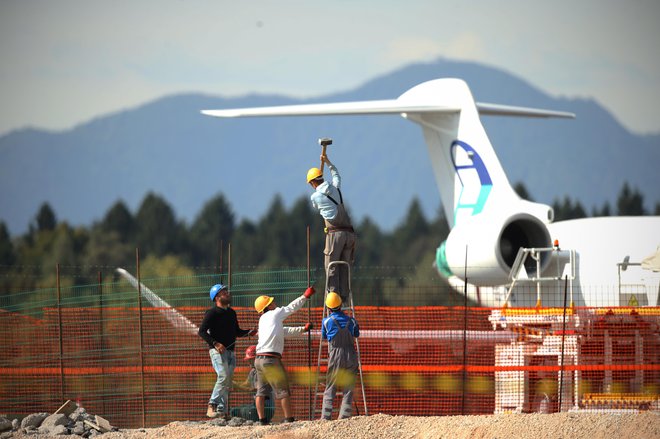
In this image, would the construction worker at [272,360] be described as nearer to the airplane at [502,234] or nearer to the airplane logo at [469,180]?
the airplane at [502,234]

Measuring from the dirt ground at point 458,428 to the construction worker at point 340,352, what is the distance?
1.43 feet

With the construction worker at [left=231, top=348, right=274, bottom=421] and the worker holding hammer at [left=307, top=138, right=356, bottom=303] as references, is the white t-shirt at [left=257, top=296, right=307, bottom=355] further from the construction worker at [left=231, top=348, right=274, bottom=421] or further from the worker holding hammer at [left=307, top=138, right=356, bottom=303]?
the construction worker at [left=231, top=348, right=274, bottom=421]

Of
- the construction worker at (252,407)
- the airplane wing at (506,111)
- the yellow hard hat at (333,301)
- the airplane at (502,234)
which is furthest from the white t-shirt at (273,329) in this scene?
the airplane wing at (506,111)

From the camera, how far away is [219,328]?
13023 mm

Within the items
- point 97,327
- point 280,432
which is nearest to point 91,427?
point 280,432

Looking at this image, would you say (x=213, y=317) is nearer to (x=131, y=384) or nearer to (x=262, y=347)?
(x=262, y=347)

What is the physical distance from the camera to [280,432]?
11695mm

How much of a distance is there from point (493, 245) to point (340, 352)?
31.8ft

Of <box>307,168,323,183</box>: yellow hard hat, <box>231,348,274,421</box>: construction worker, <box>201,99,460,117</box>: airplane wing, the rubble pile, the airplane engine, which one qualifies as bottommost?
the rubble pile

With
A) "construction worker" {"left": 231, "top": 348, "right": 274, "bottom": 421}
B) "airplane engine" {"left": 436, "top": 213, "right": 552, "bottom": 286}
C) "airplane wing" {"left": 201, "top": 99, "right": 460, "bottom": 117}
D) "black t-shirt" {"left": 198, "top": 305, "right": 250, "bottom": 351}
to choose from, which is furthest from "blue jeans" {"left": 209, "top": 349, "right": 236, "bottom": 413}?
"airplane wing" {"left": 201, "top": 99, "right": 460, "bottom": 117}

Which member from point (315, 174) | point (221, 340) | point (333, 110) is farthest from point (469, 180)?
point (221, 340)

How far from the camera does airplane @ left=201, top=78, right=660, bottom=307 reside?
2075cm

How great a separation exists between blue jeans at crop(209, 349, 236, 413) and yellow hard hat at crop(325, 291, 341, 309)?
4.77ft

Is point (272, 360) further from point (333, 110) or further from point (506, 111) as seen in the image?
point (506, 111)
